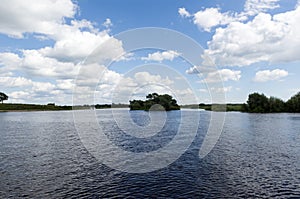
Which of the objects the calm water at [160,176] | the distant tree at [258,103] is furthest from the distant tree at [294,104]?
the calm water at [160,176]

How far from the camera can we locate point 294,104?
175 meters

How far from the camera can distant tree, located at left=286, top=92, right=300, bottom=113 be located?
174 metres

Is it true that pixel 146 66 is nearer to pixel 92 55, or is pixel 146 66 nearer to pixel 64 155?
pixel 92 55

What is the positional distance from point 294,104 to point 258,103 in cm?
2168

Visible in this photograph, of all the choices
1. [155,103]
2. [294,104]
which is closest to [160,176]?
[155,103]

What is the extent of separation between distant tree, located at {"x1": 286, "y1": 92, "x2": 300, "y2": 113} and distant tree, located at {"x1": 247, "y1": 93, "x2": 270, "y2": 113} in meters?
14.0

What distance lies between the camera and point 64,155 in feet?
129

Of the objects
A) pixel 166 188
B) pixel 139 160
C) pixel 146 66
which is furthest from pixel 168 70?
pixel 166 188

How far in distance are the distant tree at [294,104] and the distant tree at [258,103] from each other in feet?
45.8

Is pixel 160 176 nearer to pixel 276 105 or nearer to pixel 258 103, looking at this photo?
pixel 258 103

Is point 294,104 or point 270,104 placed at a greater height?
point 294,104

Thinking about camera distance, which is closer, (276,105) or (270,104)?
(270,104)

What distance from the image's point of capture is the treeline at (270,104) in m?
A: 177

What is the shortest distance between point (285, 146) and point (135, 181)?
1251 inches
